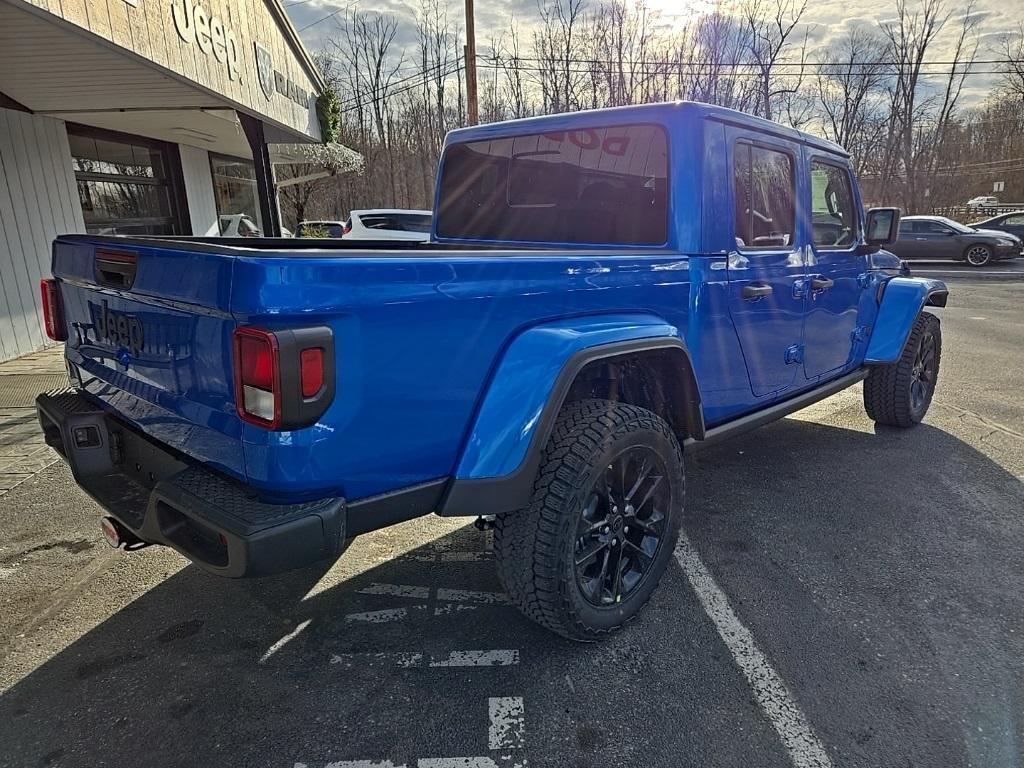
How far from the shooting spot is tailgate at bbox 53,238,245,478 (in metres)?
1.71

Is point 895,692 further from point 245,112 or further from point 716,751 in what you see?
point 245,112

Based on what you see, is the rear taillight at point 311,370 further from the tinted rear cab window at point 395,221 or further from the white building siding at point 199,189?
the tinted rear cab window at point 395,221

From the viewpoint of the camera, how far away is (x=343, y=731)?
6.64ft

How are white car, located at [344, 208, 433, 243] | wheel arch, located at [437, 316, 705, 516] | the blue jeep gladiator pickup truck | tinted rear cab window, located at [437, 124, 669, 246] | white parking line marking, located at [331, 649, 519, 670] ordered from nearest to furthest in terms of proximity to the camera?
the blue jeep gladiator pickup truck → wheel arch, located at [437, 316, 705, 516] → white parking line marking, located at [331, 649, 519, 670] → tinted rear cab window, located at [437, 124, 669, 246] → white car, located at [344, 208, 433, 243]

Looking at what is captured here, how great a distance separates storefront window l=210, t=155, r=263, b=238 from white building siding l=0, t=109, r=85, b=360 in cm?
405

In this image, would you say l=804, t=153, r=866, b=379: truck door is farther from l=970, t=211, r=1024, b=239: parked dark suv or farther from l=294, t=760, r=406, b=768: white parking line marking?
l=970, t=211, r=1024, b=239: parked dark suv

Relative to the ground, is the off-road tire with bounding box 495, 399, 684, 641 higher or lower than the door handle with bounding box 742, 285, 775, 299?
lower

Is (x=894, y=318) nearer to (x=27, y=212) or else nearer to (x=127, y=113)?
(x=127, y=113)

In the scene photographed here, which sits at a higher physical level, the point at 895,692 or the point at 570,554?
the point at 570,554

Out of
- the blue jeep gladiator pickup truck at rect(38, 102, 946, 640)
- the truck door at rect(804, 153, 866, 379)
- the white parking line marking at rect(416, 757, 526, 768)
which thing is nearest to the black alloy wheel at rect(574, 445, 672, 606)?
the blue jeep gladiator pickup truck at rect(38, 102, 946, 640)

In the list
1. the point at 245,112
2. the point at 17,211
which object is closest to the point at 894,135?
the point at 245,112

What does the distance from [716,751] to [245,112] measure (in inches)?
335

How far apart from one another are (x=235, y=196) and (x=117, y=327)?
12558 millimetres

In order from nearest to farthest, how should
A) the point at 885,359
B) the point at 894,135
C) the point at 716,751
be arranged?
the point at 716,751, the point at 885,359, the point at 894,135
